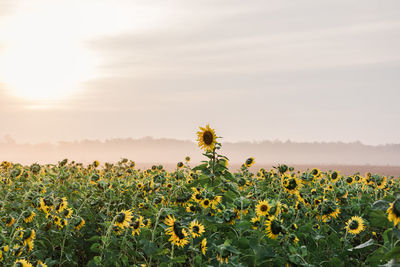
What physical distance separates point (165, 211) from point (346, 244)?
2.07 meters

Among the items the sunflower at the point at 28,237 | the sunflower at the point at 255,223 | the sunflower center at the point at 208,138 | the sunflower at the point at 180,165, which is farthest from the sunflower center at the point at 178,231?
the sunflower at the point at 180,165

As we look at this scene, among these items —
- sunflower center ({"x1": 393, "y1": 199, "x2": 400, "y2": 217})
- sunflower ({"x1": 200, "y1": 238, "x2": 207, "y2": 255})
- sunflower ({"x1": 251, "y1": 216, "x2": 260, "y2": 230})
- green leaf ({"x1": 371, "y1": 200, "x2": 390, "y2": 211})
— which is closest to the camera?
sunflower center ({"x1": 393, "y1": 199, "x2": 400, "y2": 217})

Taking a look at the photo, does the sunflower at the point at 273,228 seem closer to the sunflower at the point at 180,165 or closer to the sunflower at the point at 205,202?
the sunflower at the point at 205,202

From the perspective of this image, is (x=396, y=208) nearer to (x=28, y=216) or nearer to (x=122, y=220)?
(x=122, y=220)

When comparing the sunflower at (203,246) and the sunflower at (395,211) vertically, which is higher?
the sunflower at (395,211)

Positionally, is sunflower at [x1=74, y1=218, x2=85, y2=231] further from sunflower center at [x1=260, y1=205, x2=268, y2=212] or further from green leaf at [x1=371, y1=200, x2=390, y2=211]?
green leaf at [x1=371, y1=200, x2=390, y2=211]

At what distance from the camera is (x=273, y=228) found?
12.5ft

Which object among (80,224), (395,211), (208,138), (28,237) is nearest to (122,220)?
(28,237)

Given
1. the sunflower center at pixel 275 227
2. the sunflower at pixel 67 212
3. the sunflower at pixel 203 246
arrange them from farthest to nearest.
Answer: the sunflower at pixel 67 212
the sunflower center at pixel 275 227
the sunflower at pixel 203 246

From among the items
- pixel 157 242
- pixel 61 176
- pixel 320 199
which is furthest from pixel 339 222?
pixel 61 176

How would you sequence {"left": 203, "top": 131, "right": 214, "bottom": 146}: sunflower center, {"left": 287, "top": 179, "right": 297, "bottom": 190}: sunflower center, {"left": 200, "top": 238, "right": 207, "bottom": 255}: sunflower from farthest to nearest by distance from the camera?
{"left": 287, "top": 179, "right": 297, "bottom": 190}: sunflower center < {"left": 203, "top": 131, "right": 214, "bottom": 146}: sunflower center < {"left": 200, "top": 238, "right": 207, "bottom": 255}: sunflower

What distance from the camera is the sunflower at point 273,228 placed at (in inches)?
149

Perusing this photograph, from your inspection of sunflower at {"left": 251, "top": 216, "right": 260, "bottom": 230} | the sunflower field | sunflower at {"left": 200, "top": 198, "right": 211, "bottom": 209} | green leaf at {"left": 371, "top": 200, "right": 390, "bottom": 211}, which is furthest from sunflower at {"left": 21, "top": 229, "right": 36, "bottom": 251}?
green leaf at {"left": 371, "top": 200, "right": 390, "bottom": 211}

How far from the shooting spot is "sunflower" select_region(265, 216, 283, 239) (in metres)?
3.78
